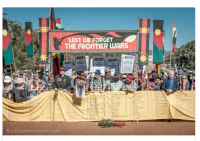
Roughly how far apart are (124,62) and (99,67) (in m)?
1.50

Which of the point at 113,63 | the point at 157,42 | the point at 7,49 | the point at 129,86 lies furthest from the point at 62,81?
the point at 157,42

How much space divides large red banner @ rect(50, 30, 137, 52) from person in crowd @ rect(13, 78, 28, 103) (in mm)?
3911

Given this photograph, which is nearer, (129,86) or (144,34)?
(129,86)

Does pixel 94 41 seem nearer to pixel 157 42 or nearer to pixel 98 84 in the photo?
pixel 157 42

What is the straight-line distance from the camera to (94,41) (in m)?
12.5

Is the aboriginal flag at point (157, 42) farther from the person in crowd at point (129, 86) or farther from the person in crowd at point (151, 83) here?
the person in crowd at point (129, 86)

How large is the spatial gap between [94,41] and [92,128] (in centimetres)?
557

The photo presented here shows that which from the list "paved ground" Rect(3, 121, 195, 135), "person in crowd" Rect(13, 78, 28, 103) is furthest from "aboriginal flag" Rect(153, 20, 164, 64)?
"person in crowd" Rect(13, 78, 28, 103)

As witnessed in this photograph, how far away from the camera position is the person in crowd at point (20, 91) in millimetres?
9133

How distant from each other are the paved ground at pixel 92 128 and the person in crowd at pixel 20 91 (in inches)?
37.5

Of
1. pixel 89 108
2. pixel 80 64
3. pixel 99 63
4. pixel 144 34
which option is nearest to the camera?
pixel 89 108

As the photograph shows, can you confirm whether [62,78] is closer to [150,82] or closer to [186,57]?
[150,82]

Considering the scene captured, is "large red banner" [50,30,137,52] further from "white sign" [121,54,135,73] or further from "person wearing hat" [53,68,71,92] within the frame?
"person wearing hat" [53,68,71,92]

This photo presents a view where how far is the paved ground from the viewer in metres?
7.68
